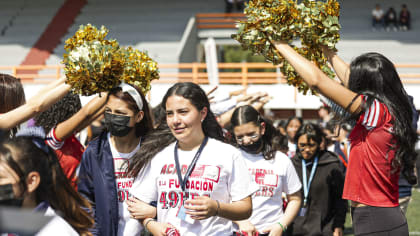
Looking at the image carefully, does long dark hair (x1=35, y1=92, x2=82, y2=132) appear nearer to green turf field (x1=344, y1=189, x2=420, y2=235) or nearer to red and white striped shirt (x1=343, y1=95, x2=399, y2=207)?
red and white striped shirt (x1=343, y1=95, x2=399, y2=207)

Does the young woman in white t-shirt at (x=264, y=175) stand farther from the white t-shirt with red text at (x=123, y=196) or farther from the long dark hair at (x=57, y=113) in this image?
the long dark hair at (x=57, y=113)

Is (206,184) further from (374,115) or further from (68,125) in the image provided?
(68,125)

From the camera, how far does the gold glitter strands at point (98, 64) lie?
309 centimetres

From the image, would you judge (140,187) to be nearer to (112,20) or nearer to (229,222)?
(229,222)

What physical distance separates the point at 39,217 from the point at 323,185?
4.41 metres

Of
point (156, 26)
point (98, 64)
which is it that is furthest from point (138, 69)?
point (156, 26)

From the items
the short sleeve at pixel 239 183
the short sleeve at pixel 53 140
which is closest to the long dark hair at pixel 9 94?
the short sleeve at pixel 53 140

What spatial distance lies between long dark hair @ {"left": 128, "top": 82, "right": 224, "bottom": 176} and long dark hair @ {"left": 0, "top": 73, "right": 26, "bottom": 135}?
814 millimetres

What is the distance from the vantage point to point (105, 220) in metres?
3.21

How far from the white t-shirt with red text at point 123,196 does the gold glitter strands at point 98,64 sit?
52cm

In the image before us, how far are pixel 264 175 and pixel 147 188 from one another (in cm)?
142

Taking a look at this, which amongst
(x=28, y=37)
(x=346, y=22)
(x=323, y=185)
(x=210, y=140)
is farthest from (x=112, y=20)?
(x=210, y=140)

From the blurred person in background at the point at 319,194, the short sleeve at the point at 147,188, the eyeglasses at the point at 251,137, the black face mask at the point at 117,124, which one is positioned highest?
the black face mask at the point at 117,124

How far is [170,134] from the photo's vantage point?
3.35 m
